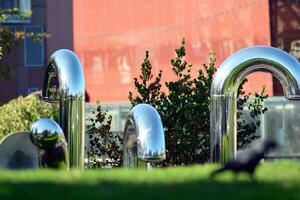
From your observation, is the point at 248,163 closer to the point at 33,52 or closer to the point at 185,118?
the point at 185,118

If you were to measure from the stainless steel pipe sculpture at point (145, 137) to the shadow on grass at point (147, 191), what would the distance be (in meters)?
5.00

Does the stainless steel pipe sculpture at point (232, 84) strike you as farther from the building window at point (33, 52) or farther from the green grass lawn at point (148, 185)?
the building window at point (33, 52)

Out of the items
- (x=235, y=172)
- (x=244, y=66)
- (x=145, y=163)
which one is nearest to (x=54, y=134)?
(x=145, y=163)

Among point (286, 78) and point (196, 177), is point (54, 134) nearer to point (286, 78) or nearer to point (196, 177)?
point (286, 78)

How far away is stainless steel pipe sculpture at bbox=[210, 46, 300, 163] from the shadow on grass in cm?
555

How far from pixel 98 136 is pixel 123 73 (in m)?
26.7

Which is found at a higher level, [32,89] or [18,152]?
[32,89]

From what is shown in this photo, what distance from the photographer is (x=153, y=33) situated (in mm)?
42344

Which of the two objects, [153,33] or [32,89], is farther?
[32,89]

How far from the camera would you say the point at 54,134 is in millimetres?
11516

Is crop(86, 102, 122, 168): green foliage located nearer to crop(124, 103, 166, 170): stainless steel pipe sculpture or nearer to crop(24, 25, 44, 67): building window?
crop(124, 103, 166, 170): stainless steel pipe sculpture

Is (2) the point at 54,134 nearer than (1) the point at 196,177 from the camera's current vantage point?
No

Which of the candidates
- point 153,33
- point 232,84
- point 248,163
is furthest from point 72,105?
point 153,33

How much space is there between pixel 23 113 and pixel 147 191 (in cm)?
2463
